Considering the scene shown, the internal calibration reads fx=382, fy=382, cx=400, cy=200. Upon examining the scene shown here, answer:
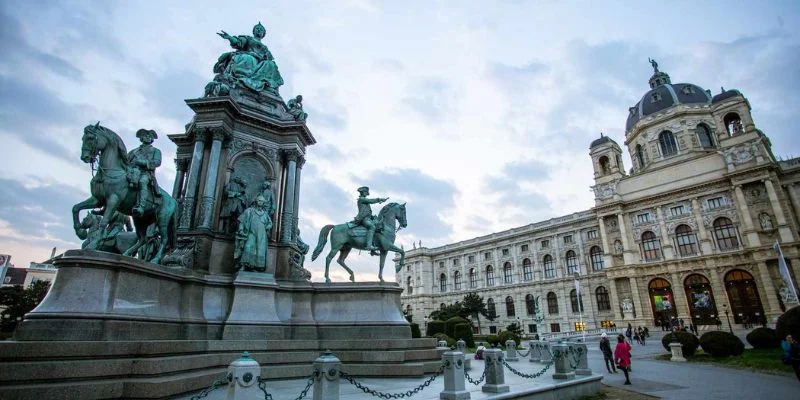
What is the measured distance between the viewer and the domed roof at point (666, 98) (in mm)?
60728

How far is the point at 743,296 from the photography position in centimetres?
4488

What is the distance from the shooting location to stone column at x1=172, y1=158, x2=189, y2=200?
1333cm

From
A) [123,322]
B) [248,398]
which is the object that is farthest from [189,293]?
[248,398]

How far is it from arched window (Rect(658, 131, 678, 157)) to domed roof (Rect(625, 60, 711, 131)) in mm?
4870

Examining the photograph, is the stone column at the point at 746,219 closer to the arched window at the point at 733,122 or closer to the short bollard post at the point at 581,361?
the arched window at the point at 733,122

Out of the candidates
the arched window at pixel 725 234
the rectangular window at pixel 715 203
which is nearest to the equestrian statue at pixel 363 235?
the arched window at pixel 725 234

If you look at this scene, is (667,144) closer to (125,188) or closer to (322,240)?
(322,240)

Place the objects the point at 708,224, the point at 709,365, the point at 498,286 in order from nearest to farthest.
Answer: the point at 709,365 < the point at 708,224 < the point at 498,286

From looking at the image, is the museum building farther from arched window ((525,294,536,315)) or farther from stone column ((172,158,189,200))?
stone column ((172,158,189,200))

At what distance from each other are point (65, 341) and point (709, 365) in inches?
917

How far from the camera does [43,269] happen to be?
2611 inches

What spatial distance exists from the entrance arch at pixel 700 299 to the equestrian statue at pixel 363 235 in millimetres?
50779

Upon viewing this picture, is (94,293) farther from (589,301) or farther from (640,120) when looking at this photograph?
(640,120)

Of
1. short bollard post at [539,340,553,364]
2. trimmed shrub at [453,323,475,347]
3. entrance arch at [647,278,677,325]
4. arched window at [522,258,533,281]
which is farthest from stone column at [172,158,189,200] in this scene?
arched window at [522,258,533,281]
